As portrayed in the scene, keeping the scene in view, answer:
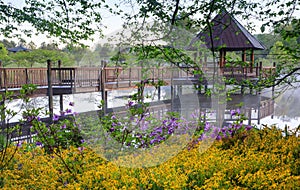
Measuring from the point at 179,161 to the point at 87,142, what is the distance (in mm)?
Result: 1036

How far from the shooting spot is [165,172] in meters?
2.41

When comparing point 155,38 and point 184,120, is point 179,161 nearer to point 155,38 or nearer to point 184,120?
point 184,120

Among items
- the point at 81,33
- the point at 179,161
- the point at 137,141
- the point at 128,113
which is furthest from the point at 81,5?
the point at 179,161

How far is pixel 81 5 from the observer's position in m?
4.51

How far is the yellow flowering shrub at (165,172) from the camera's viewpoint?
221 cm

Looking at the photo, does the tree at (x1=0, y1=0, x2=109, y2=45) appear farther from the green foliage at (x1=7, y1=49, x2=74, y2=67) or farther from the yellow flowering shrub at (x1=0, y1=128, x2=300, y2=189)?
the green foliage at (x1=7, y1=49, x2=74, y2=67)

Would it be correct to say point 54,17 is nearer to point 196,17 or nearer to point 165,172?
point 196,17

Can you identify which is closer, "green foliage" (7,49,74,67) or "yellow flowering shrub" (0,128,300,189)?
"yellow flowering shrub" (0,128,300,189)

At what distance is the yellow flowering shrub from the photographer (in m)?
2.21

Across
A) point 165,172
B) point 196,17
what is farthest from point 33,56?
point 165,172

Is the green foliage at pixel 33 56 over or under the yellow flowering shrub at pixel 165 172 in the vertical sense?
over

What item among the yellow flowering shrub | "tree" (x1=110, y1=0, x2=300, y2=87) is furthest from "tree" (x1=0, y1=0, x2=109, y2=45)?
the yellow flowering shrub

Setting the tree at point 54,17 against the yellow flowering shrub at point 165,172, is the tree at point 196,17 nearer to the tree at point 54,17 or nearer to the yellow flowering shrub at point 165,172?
the yellow flowering shrub at point 165,172

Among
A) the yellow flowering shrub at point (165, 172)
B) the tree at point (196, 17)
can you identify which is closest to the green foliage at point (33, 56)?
the yellow flowering shrub at point (165, 172)
